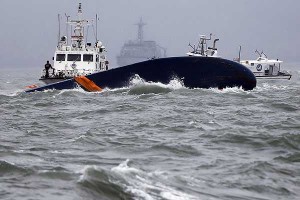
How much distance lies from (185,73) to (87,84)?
5.20 m

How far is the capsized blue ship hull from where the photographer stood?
28.0m

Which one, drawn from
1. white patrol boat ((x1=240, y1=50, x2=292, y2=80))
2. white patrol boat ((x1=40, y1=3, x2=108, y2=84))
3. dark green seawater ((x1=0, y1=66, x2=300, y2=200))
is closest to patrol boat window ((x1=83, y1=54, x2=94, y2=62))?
white patrol boat ((x1=40, y1=3, x2=108, y2=84))

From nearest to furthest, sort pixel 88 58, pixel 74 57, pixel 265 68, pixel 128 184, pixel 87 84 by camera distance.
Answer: pixel 128 184, pixel 87 84, pixel 88 58, pixel 74 57, pixel 265 68

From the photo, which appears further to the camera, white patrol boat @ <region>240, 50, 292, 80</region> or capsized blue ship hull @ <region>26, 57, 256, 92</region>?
white patrol boat @ <region>240, 50, 292, 80</region>

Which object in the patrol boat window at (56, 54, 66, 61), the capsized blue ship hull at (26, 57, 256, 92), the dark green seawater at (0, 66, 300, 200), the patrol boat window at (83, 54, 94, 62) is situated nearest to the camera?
the dark green seawater at (0, 66, 300, 200)

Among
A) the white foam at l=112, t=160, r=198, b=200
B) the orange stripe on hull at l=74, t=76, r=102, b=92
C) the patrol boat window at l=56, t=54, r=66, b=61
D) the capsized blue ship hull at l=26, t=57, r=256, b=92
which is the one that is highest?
the patrol boat window at l=56, t=54, r=66, b=61

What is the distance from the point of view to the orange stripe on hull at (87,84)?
1155 inches

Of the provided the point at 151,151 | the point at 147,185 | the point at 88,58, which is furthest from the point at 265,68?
the point at 147,185

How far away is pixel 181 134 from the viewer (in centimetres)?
1513

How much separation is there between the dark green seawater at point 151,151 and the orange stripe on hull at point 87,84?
565cm

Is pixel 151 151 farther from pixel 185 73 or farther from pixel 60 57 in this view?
pixel 60 57

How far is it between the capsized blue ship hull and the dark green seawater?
4588 millimetres

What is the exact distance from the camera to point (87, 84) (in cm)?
2938

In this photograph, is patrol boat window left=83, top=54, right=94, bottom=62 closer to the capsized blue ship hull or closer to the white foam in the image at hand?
the capsized blue ship hull
